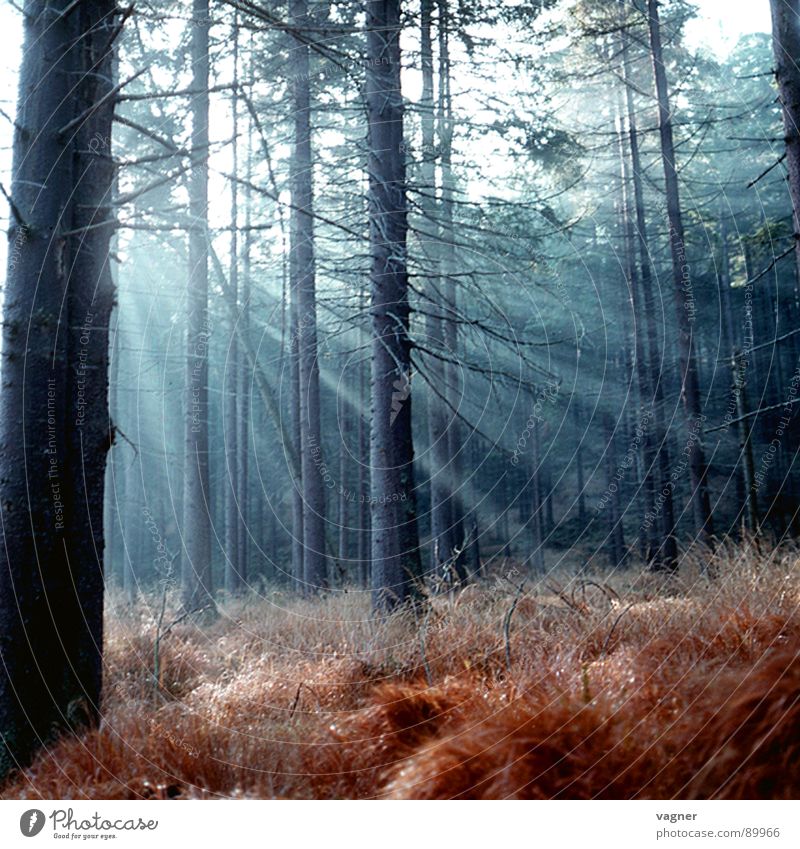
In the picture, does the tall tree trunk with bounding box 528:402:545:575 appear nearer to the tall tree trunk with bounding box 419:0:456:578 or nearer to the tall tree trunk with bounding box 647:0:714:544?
the tall tree trunk with bounding box 419:0:456:578

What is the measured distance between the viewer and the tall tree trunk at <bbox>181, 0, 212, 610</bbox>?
718cm

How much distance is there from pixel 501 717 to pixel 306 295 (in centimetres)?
636

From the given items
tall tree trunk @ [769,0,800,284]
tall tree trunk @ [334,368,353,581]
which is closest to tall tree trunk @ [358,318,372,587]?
tall tree trunk @ [334,368,353,581]

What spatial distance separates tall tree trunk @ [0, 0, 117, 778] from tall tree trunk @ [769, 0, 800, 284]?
421cm

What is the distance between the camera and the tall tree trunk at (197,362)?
718 cm

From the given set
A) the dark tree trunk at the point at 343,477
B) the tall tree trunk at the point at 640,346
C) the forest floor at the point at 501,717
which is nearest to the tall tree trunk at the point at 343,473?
the dark tree trunk at the point at 343,477

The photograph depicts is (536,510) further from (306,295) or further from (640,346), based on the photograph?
(306,295)

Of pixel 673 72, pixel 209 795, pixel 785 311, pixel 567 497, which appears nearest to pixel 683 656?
pixel 209 795

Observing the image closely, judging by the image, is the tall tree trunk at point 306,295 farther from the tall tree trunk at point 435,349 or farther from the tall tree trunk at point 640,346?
the tall tree trunk at point 640,346
